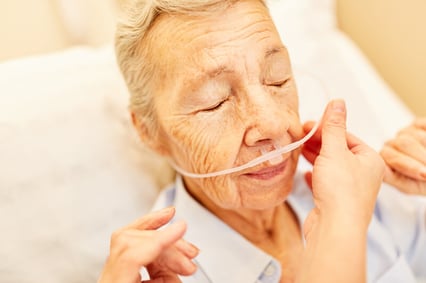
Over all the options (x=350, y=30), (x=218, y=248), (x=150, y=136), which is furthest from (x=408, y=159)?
(x=350, y=30)

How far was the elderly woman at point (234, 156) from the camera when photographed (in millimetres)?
838

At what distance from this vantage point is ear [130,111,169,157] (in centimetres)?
120

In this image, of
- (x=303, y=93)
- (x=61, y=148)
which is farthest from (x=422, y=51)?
(x=61, y=148)

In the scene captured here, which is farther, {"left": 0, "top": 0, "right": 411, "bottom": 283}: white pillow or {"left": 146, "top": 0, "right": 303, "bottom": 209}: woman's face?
{"left": 0, "top": 0, "right": 411, "bottom": 283}: white pillow

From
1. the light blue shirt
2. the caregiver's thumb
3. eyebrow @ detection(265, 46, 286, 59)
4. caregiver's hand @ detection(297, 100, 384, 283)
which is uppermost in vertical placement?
eyebrow @ detection(265, 46, 286, 59)

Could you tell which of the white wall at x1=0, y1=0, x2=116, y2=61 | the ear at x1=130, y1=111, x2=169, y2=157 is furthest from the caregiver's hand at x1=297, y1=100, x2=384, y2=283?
the white wall at x1=0, y1=0, x2=116, y2=61

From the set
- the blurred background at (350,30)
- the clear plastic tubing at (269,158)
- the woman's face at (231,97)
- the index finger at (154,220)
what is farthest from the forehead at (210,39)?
the blurred background at (350,30)

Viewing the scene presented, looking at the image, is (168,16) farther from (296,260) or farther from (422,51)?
(422,51)

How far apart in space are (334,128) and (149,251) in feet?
1.54

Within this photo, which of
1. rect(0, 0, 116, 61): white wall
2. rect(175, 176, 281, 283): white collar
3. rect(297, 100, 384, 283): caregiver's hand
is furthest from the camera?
rect(0, 0, 116, 61): white wall

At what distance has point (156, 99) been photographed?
3.65 ft

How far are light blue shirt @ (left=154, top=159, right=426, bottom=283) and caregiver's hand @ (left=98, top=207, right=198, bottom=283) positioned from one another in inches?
10.5

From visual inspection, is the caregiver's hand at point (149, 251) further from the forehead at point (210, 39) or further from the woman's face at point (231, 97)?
the forehead at point (210, 39)

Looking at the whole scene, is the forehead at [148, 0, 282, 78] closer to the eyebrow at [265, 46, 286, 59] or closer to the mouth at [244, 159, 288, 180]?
the eyebrow at [265, 46, 286, 59]
